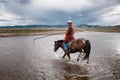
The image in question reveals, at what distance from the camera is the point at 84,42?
13.1 meters

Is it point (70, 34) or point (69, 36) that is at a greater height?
point (70, 34)

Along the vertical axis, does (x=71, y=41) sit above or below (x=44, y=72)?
above

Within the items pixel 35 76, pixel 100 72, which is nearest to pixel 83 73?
pixel 100 72

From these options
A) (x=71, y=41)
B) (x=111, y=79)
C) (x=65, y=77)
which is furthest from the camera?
(x=71, y=41)

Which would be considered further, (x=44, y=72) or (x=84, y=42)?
(x=84, y=42)

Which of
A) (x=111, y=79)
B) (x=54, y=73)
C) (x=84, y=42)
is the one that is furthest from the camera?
(x=84, y=42)

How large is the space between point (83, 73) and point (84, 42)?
300cm

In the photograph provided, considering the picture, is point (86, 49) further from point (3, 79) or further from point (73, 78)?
point (3, 79)

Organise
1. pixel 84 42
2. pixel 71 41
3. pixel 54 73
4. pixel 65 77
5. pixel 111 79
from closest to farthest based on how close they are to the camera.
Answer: pixel 111 79
pixel 65 77
pixel 54 73
pixel 84 42
pixel 71 41

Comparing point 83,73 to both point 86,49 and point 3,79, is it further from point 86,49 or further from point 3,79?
point 3,79

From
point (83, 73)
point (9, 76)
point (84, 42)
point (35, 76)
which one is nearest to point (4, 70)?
point (9, 76)

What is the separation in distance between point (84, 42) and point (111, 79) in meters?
4.41

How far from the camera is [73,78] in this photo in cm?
965

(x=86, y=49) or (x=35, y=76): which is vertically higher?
(x=86, y=49)
